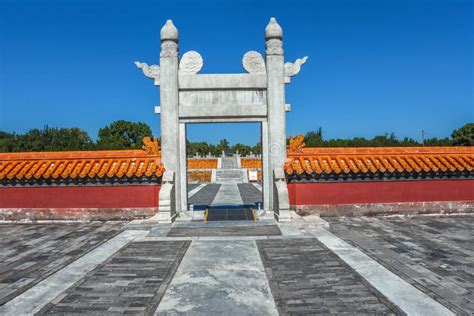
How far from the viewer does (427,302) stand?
3852 mm

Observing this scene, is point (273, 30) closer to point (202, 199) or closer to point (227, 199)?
point (227, 199)

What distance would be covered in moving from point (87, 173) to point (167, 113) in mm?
2586

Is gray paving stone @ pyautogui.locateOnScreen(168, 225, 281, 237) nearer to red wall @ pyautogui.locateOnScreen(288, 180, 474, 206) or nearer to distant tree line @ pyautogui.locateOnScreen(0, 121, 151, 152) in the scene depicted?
red wall @ pyautogui.locateOnScreen(288, 180, 474, 206)

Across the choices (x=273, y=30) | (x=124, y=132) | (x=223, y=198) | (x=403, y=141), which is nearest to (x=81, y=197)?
(x=273, y=30)

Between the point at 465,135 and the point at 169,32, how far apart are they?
4843cm

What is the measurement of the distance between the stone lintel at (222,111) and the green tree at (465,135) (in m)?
45.6

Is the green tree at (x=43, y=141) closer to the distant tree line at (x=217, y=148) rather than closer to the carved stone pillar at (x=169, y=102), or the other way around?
the distant tree line at (x=217, y=148)

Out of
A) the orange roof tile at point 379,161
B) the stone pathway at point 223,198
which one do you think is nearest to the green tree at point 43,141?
the stone pathway at point 223,198

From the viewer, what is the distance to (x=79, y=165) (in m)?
9.68

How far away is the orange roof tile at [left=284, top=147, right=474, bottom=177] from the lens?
9.35m

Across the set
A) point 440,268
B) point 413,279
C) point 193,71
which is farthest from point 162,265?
point 193,71

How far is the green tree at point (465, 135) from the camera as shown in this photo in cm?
4583

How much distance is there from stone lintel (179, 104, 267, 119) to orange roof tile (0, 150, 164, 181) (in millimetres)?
1485

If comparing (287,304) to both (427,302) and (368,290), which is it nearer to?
(368,290)
